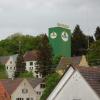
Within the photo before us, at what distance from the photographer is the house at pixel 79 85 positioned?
70.6 feet

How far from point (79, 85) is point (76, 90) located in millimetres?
258

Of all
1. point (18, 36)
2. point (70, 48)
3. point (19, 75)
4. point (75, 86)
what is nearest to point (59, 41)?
point (70, 48)

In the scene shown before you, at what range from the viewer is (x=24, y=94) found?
9719cm

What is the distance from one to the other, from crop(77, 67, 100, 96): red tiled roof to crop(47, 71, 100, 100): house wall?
163 mm

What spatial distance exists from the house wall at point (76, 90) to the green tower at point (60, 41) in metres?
94.4

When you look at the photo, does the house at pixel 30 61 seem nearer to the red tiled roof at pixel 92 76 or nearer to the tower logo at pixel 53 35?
the tower logo at pixel 53 35

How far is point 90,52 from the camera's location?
106 metres

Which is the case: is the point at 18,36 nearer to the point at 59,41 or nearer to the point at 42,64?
the point at 59,41

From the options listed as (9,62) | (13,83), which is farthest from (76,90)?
(9,62)

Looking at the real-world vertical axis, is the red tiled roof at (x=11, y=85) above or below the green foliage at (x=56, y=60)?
below

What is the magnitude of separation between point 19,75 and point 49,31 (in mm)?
14016

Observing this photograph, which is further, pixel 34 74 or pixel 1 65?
pixel 1 65

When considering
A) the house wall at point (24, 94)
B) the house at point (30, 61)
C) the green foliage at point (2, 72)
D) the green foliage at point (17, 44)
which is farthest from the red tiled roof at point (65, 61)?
the green foliage at point (17, 44)

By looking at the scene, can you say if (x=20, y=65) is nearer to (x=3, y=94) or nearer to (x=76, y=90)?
(x=3, y=94)
